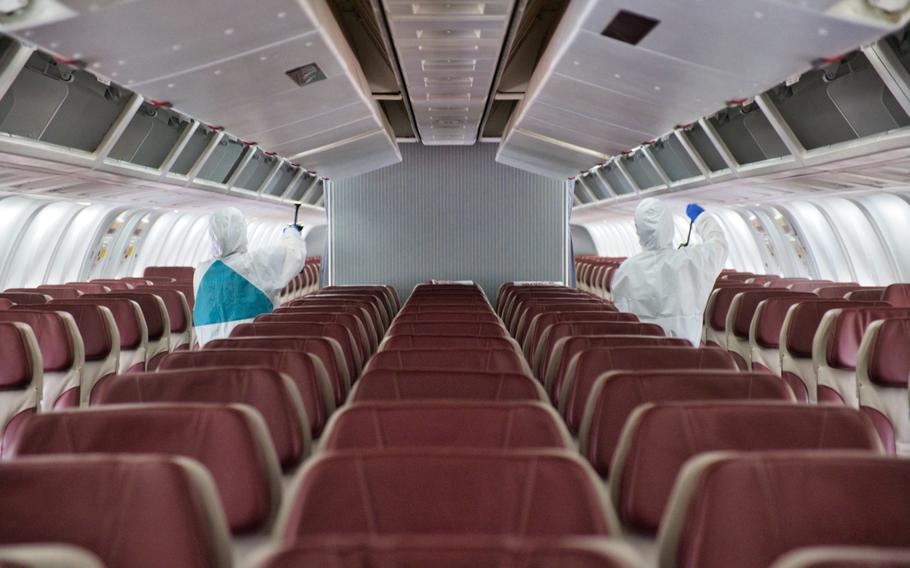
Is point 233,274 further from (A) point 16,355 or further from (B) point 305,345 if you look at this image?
(B) point 305,345

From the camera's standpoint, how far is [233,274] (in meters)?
7.80

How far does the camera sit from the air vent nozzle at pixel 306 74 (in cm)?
633

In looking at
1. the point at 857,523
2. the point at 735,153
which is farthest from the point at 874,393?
the point at 735,153

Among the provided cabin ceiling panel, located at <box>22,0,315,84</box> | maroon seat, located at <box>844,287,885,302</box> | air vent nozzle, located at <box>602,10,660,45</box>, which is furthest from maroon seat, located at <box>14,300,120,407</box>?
maroon seat, located at <box>844,287,885,302</box>

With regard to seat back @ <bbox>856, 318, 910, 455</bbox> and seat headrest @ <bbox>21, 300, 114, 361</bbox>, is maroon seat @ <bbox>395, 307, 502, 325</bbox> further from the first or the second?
seat back @ <bbox>856, 318, 910, 455</bbox>

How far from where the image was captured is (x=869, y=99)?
7863mm

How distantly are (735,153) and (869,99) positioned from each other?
152 inches

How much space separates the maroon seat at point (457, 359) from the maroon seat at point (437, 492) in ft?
7.84

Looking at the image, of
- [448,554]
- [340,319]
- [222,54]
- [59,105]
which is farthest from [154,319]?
[448,554]

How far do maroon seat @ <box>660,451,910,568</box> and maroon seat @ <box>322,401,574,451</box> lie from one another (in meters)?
0.73

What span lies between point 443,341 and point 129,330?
12.7 feet

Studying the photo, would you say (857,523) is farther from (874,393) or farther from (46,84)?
(46,84)

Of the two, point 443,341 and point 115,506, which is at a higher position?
point 443,341

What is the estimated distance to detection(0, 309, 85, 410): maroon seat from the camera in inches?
247
